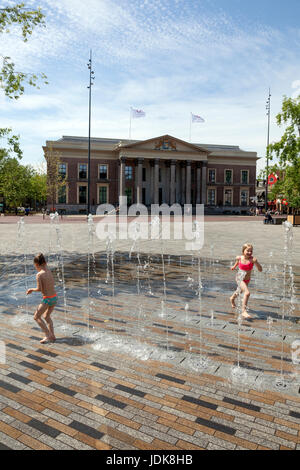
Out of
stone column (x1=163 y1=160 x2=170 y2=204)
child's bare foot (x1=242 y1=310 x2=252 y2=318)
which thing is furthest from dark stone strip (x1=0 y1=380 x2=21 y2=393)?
stone column (x1=163 y1=160 x2=170 y2=204)

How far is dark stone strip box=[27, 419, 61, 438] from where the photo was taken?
3118mm

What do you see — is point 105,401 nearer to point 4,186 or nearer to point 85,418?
point 85,418

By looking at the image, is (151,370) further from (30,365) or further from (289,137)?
(289,137)

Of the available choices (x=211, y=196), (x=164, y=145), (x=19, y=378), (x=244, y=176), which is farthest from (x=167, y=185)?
(x=19, y=378)

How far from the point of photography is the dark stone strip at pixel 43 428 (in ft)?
10.2

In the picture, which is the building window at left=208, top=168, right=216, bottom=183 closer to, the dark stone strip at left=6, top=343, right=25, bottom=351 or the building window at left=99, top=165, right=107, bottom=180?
the building window at left=99, top=165, right=107, bottom=180

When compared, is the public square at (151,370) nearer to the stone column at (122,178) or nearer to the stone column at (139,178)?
the stone column at (122,178)

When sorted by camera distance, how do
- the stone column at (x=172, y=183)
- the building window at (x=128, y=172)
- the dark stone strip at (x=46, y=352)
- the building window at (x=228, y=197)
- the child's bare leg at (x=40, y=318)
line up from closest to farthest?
the dark stone strip at (x=46, y=352) → the child's bare leg at (x=40, y=318) → the stone column at (x=172, y=183) → the building window at (x=128, y=172) → the building window at (x=228, y=197)

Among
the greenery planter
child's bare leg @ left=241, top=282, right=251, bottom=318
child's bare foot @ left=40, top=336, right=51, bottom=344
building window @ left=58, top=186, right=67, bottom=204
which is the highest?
building window @ left=58, top=186, right=67, bottom=204

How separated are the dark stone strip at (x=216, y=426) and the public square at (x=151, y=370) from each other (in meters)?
0.02

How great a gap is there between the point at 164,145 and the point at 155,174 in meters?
5.29

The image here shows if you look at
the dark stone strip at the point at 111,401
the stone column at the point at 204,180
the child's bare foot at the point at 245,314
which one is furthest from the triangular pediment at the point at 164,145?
the dark stone strip at the point at 111,401

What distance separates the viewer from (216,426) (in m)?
3.21
